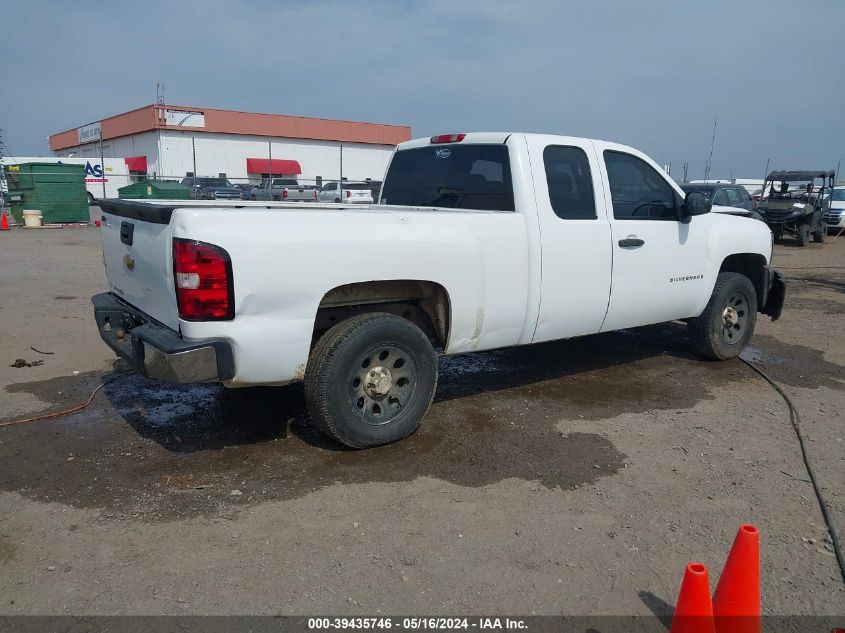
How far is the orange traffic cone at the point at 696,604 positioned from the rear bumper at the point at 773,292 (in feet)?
16.8

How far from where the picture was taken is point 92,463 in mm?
3977

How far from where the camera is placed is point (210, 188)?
28578mm

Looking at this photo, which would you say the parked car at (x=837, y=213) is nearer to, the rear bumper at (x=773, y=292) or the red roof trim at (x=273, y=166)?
the rear bumper at (x=773, y=292)

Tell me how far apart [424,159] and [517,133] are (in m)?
1.01

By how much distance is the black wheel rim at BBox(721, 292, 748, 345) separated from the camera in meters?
6.29

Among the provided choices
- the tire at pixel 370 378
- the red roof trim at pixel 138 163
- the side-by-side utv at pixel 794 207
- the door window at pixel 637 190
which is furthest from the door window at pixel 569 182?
the red roof trim at pixel 138 163

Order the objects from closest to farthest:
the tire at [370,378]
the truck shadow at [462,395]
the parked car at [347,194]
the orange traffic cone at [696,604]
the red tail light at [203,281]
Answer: the orange traffic cone at [696,604] → the red tail light at [203,281] → the tire at [370,378] → the truck shadow at [462,395] → the parked car at [347,194]

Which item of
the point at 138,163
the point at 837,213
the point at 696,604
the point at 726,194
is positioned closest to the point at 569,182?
the point at 696,604

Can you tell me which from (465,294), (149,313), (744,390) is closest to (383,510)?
(465,294)

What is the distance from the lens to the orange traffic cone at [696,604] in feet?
7.47

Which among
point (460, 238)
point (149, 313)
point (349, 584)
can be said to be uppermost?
point (460, 238)

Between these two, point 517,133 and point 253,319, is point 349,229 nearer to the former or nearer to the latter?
point 253,319

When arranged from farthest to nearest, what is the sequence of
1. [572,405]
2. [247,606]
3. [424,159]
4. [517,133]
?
[424,159] → [572,405] → [517,133] → [247,606]

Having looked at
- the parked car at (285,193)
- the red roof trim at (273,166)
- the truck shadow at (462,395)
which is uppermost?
the red roof trim at (273,166)
